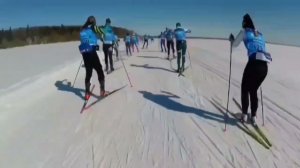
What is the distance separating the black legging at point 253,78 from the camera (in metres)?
8.28

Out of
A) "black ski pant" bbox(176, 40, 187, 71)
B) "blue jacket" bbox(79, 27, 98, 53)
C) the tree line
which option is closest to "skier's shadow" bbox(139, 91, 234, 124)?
"blue jacket" bbox(79, 27, 98, 53)

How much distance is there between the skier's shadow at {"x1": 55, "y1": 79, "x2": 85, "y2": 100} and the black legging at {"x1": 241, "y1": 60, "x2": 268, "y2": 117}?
16.3 feet

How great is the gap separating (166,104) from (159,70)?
7.71 m

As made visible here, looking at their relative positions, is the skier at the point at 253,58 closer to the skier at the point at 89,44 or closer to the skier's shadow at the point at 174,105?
the skier's shadow at the point at 174,105

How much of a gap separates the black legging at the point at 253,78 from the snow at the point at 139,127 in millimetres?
551

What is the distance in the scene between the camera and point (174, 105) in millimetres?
10625

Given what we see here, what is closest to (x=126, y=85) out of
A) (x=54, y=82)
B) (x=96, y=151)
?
(x=54, y=82)

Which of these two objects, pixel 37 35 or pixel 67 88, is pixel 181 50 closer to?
pixel 67 88

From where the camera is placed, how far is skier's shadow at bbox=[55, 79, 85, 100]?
41.3 ft

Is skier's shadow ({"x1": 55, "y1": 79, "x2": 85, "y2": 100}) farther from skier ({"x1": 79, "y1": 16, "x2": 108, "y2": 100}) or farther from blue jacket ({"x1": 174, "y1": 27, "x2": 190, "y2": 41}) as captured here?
blue jacket ({"x1": 174, "y1": 27, "x2": 190, "y2": 41})

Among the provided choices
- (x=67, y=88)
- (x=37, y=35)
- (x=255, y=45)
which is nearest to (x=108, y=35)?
(x=67, y=88)

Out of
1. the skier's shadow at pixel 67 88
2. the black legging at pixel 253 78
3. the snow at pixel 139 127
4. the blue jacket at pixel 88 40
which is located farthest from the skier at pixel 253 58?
the skier's shadow at pixel 67 88

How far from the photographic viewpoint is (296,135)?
7.99 meters

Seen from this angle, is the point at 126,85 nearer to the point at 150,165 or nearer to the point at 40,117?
the point at 40,117
